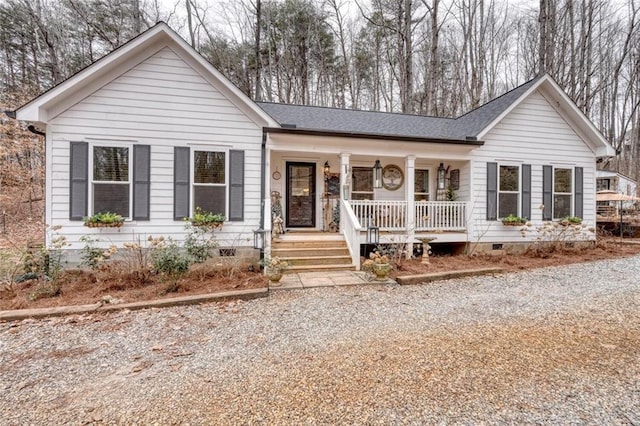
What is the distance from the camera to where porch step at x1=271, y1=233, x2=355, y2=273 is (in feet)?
21.5

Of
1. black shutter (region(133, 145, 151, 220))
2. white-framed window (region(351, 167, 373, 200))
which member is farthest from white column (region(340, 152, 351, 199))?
black shutter (region(133, 145, 151, 220))

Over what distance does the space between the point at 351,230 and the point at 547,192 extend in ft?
20.8

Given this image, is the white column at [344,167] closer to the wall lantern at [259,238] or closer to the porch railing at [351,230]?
the porch railing at [351,230]

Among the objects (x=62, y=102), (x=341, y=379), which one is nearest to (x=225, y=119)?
(x=62, y=102)

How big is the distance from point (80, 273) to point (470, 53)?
22197 mm

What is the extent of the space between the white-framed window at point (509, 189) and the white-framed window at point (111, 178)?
958 centimetres

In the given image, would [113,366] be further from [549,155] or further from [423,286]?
[549,155]

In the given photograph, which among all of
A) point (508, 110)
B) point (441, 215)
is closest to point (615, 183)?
point (508, 110)

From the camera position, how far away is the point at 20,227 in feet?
37.4

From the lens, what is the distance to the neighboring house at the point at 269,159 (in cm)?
613

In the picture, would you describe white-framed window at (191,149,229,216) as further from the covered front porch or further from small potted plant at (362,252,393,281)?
small potted plant at (362,252,393,281)

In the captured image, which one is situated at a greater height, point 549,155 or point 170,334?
point 549,155

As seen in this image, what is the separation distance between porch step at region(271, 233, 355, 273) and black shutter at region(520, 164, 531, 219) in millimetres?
5539

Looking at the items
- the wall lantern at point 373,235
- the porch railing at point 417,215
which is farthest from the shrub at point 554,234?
the wall lantern at point 373,235
